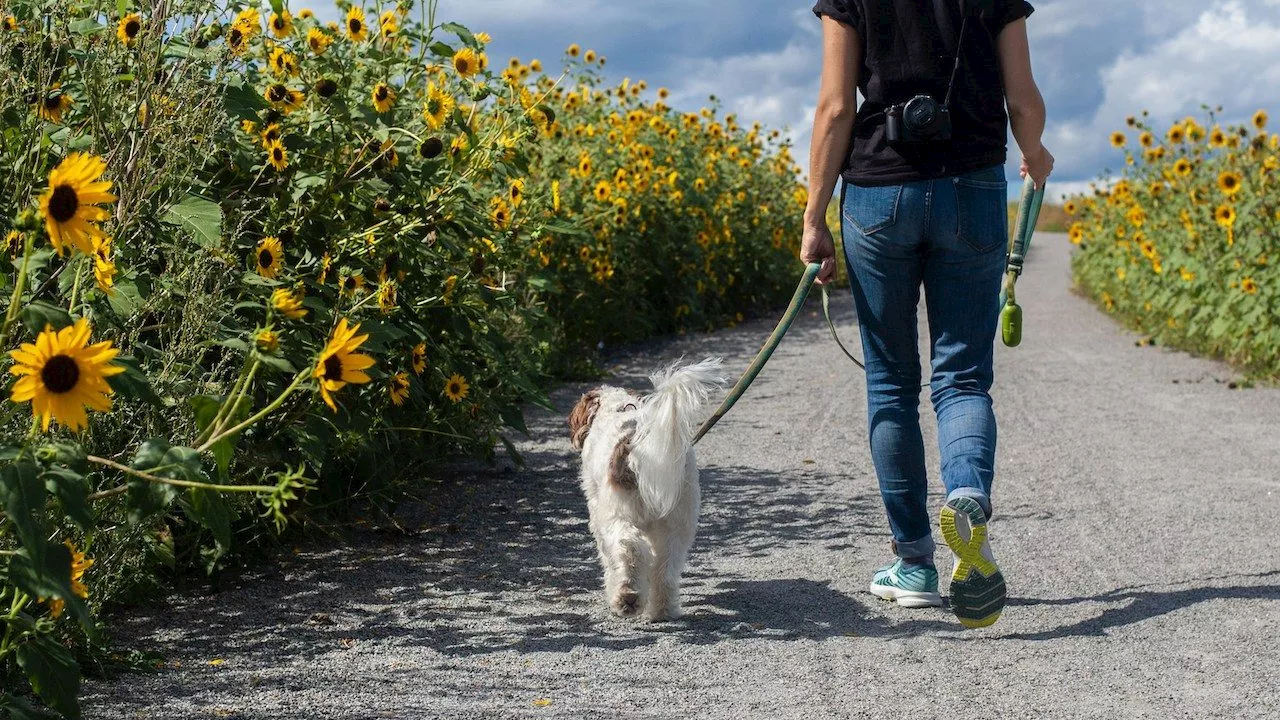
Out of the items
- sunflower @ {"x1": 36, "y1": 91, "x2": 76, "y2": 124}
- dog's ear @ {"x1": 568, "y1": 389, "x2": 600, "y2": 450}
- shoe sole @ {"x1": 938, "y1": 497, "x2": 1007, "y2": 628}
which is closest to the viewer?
sunflower @ {"x1": 36, "y1": 91, "x2": 76, "y2": 124}

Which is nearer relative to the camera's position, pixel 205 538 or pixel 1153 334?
pixel 205 538

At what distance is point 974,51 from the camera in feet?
12.7

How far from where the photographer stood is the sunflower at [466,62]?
488 centimetres

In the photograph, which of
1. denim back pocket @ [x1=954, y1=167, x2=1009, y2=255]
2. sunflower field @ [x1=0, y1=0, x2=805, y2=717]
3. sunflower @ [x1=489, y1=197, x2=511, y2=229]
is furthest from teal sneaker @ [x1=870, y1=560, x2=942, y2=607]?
sunflower @ [x1=489, y1=197, x2=511, y2=229]

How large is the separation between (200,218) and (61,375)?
1.46m

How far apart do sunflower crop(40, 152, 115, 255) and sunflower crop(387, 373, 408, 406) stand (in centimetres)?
239

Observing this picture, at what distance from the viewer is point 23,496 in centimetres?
219

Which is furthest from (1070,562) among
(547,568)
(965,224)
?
(547,568)

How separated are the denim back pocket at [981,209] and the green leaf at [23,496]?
2659 mm

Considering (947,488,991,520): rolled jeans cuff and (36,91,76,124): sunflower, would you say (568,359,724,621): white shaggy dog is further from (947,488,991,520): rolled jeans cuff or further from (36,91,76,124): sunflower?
(36,91,76,124): sunflower

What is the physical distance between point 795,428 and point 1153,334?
17.8 feet

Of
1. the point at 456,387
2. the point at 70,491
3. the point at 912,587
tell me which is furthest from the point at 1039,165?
the point at 70,491

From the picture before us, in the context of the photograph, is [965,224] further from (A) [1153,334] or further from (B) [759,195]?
(B) [759,195]

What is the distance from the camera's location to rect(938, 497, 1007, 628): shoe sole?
12.1 ft
